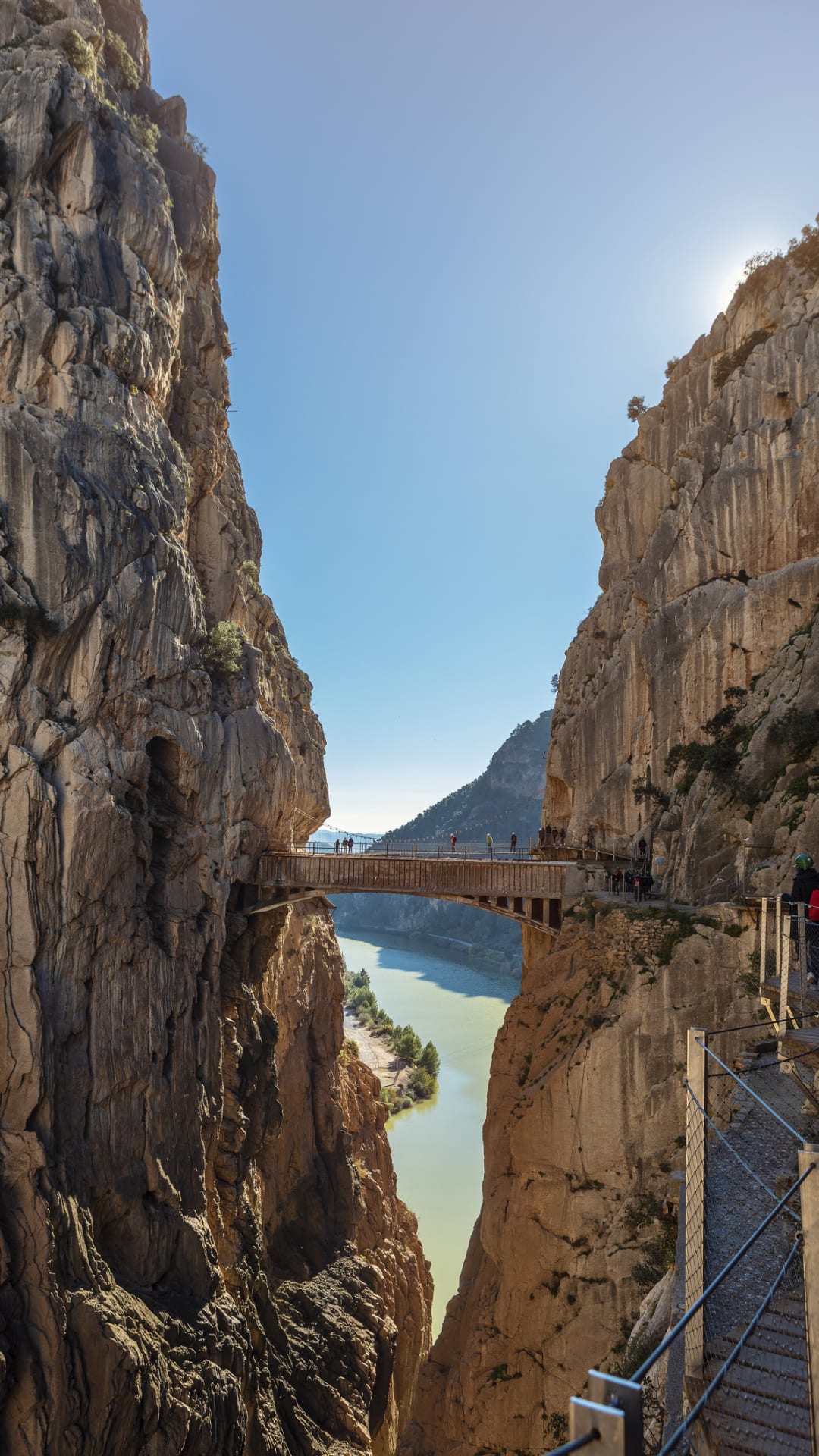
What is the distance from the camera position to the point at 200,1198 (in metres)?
20.3

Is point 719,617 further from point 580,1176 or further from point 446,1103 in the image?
point 446,1103

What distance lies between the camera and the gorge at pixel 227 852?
51.4 ft

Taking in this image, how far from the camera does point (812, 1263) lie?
372 cm

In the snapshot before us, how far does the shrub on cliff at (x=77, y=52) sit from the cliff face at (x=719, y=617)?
71.1 feet

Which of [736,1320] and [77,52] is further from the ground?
[77,52]

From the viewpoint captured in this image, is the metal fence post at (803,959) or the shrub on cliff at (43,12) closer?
the metal fence post at (803,959)

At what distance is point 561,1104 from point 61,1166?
10.6 metres

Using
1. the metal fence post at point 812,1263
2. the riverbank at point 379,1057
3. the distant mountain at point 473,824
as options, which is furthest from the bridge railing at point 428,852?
the distant mountain at point 473,824

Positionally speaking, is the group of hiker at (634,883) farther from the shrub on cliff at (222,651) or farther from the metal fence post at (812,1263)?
the metal fence post at (812,1263)

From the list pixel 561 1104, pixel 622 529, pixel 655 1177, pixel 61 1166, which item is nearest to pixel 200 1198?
pixel 61 1166

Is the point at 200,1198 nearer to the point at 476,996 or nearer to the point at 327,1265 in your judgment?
the point at 327,1265

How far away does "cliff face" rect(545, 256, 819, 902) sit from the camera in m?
18.9

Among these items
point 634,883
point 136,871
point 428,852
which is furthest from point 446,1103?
point 136,871

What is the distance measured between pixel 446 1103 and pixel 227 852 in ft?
137
